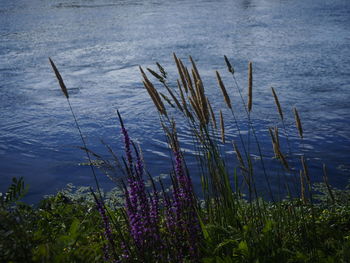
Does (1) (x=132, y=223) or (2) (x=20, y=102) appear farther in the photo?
(2) (x=20, y=102)

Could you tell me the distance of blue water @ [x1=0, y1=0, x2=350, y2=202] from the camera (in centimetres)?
517

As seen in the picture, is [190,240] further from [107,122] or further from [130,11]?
[130,11]

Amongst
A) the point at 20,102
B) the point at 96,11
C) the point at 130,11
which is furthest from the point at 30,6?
the point at 20,102

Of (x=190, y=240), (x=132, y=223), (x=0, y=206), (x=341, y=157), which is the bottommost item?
(x=341, y=157)

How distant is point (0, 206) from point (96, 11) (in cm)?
1436

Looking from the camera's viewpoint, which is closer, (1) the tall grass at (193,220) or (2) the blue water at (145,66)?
(1) the tall grass at (193,220)

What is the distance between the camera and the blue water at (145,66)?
5.17 m

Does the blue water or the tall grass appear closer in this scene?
the tall grass

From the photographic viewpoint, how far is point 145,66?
326 inches

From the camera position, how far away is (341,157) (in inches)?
190

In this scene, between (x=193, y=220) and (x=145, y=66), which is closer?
(x=193, y=220)

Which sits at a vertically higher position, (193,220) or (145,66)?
(193,220)

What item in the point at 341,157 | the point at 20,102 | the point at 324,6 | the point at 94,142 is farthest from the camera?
the point at 324,6

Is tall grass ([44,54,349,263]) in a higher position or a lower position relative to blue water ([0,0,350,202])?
higher
